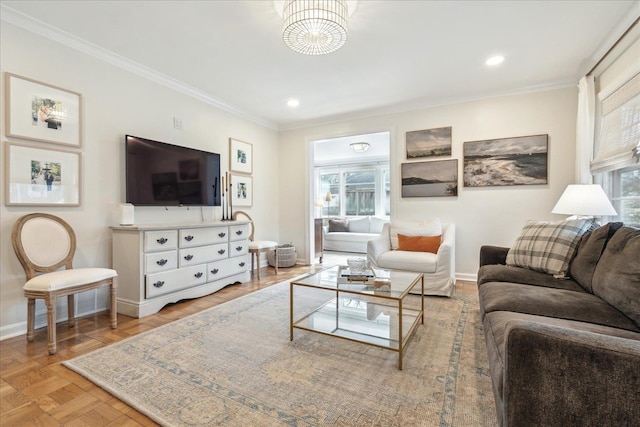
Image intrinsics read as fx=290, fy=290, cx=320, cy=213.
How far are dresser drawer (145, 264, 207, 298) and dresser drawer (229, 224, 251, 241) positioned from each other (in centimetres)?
55

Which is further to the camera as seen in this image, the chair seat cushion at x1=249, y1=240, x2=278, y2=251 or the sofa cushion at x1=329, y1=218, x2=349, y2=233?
the sofa cushion at x1=329, y1=218, x2=349, y2=233

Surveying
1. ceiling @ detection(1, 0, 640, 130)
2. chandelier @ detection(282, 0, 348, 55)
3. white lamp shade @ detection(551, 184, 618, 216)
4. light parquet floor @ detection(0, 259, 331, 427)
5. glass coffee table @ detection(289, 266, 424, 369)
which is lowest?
light parquet floor @ detection(0, 259, 331, 427)

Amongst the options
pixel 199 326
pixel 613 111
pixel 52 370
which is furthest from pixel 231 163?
pixel 613 111

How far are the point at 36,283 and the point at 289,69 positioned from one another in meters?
2.92

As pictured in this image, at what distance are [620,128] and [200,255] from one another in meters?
4.20

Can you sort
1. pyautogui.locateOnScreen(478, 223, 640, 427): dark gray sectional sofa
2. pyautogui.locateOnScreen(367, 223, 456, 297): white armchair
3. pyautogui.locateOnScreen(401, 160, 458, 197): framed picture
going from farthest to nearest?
1. pyautogui.locateOnScreen(401, 160, 458, 197): framed picture
2. pyautogui.locateOnScreen(367, 223, 456, 297): white armchair
3. pyautogui.locateOnScreen(478, 223, 640, 427): dark gray sectional sofa

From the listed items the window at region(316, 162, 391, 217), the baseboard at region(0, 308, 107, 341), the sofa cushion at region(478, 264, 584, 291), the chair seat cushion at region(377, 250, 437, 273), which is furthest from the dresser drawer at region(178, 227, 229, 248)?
the window at region(316, 162, 391, 217)

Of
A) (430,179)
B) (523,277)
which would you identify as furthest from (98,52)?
(523,277)

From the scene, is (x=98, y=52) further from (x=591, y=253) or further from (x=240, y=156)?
(x=591, y=253)

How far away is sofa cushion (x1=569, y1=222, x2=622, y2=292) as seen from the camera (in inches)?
73.3

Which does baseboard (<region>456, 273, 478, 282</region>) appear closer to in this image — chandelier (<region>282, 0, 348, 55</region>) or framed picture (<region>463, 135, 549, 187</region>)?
framed picture (<region>463, 135, 549, 187</region>)

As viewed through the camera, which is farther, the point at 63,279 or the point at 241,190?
the point at 241,190

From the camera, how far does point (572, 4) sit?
2.18 m

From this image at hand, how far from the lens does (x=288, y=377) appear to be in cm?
169
